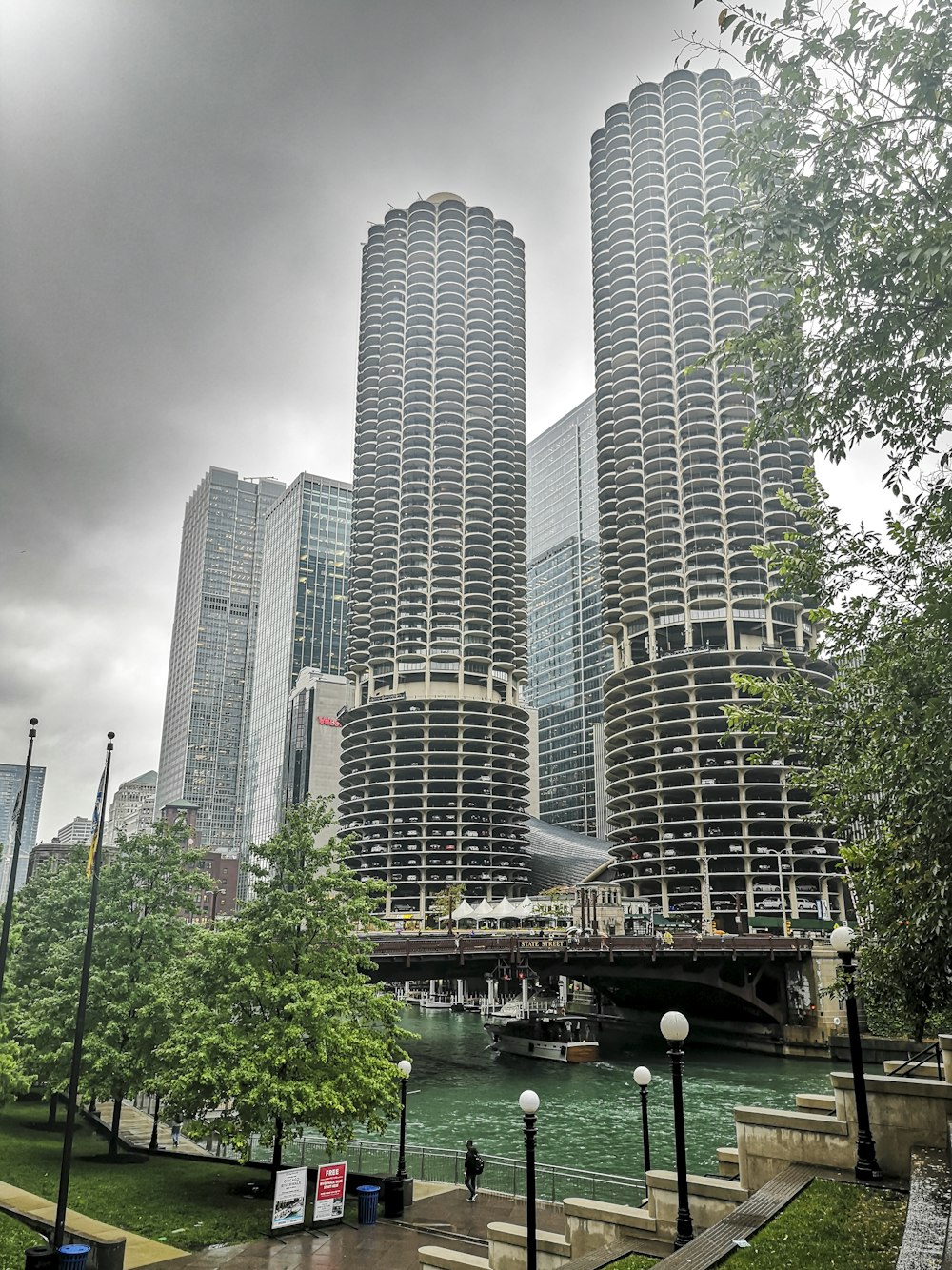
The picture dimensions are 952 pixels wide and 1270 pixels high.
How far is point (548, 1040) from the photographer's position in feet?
250

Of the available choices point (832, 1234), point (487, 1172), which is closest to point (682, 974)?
point (487, 1172)

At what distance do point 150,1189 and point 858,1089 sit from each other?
847 inches

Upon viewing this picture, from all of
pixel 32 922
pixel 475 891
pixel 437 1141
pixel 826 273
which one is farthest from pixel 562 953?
pixel 475 891

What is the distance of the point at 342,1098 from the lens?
2617cm

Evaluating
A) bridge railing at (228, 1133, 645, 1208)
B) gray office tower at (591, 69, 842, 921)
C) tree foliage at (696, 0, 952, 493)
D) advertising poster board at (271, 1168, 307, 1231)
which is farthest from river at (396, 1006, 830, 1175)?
gray office tower at (591, 69, 842, 921)

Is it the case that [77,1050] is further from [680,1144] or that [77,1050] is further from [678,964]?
[678,964]

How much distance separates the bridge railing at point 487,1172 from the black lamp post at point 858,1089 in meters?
10.1

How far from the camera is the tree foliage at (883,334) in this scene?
1214cm

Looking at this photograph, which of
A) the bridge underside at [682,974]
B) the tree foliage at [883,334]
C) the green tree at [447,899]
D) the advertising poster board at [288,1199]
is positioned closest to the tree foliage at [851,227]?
the tree foliage at [883,334]

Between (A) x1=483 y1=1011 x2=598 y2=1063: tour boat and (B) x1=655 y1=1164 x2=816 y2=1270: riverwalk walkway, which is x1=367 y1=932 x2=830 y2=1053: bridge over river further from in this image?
(B) x1=655 y1=1164 x2=816 y2=1270: riverwalk walkway

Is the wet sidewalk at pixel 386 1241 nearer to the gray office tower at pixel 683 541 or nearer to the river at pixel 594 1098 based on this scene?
the river at pixel 594 1098

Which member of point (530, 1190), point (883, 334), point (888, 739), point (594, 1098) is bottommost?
point (594, 1098)

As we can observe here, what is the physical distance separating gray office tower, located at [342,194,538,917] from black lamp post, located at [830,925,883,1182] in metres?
129

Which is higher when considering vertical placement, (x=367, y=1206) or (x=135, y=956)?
(x=135, y=956)
